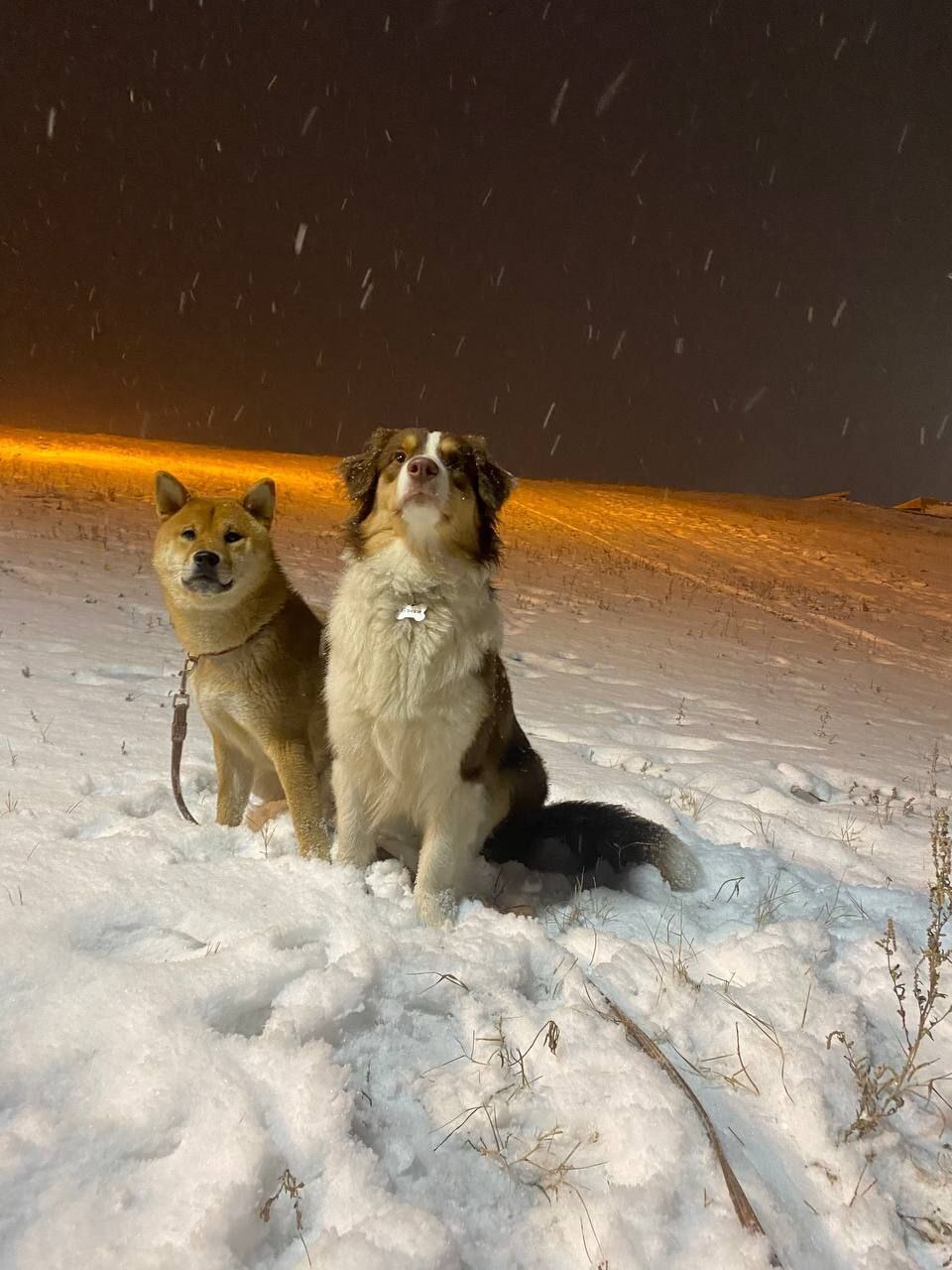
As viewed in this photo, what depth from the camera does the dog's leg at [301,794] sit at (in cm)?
337

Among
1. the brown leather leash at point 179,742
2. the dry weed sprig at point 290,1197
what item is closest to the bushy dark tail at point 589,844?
the brown leather leash at point 179,742

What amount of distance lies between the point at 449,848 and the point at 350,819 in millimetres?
489

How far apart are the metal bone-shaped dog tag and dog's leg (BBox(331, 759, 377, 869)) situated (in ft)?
2.44

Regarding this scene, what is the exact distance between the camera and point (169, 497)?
350 centimetres

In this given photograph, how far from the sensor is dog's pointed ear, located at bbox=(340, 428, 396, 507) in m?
3.40

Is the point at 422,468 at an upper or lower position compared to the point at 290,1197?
upper

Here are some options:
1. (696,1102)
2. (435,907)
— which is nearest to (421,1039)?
(696,1102)

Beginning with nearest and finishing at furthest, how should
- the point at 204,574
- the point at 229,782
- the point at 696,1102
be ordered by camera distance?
the point at 696,1102 < the point at 204,574 < the point at 229,782

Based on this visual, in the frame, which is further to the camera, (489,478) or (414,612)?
(489,478)

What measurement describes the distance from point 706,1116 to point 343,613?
7.35ft

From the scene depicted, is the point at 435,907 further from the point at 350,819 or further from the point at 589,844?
the point at 589,844

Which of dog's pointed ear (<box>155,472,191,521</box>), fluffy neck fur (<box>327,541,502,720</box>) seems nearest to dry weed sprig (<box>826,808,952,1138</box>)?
fluffy neck fur (<box>327,541,502,720</box>)

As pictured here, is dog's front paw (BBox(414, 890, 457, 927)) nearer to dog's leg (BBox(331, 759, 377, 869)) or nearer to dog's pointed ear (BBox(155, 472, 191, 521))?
dog's leg (BBox(331, 759, 377, 869))

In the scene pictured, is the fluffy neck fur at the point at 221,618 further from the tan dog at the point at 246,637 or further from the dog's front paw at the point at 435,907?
the dog's front paw at the point at 435,907
